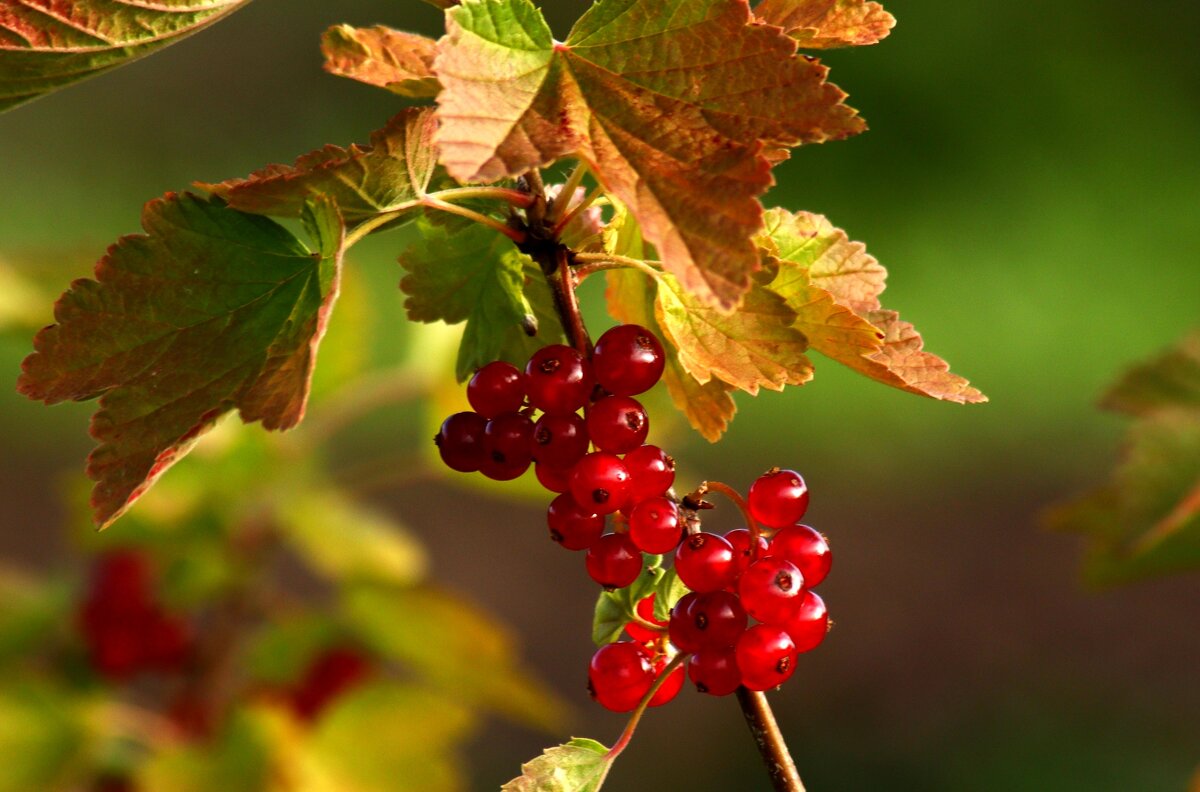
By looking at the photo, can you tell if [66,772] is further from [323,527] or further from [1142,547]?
[1142,547]

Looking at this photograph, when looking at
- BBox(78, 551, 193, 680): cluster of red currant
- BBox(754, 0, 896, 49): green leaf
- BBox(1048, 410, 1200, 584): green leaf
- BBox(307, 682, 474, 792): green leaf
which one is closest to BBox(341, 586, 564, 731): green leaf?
BBox(307, 682, 474, 792): green leaf

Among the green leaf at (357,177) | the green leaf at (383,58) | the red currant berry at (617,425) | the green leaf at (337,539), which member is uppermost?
the green leaf at (383,58)

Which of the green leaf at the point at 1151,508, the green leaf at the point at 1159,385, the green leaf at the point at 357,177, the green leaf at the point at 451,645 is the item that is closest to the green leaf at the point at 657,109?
the green leaf at the point at 357,177

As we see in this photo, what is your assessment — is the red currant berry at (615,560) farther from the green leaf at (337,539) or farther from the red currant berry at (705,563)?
the green leaf at (337,539)

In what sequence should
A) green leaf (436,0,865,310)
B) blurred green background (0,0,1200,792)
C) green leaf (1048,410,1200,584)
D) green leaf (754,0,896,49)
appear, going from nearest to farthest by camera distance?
1. green leaf (436,0,865,310)
2. green leaf (754,0,896,49)
3. green leaf (1048,410,1200,584)
4. blurred green background (0,0,1200,792)

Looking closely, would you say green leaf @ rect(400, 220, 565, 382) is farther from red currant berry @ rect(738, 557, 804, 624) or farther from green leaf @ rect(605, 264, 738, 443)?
red currant berry @ rect(738, 557, 804, 624)

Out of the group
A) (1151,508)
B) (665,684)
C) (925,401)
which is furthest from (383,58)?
(925,401)
